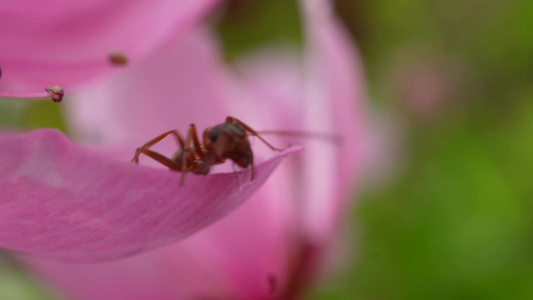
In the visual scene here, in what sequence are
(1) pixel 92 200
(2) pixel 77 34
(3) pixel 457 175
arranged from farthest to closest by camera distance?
1. (3) pixel 457 175
2. (2) pixel 77 34
3. (1) pixel 92 200

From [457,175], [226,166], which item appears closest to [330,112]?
[226,166]

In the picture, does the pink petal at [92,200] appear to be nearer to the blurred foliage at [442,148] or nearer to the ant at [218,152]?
the ant at [218,152]

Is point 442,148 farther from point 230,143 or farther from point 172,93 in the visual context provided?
point 230,143

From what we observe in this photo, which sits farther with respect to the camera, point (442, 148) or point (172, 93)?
point (442, 148)

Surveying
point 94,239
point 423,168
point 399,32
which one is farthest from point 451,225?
point 94,239

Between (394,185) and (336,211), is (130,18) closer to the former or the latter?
(336,211)
